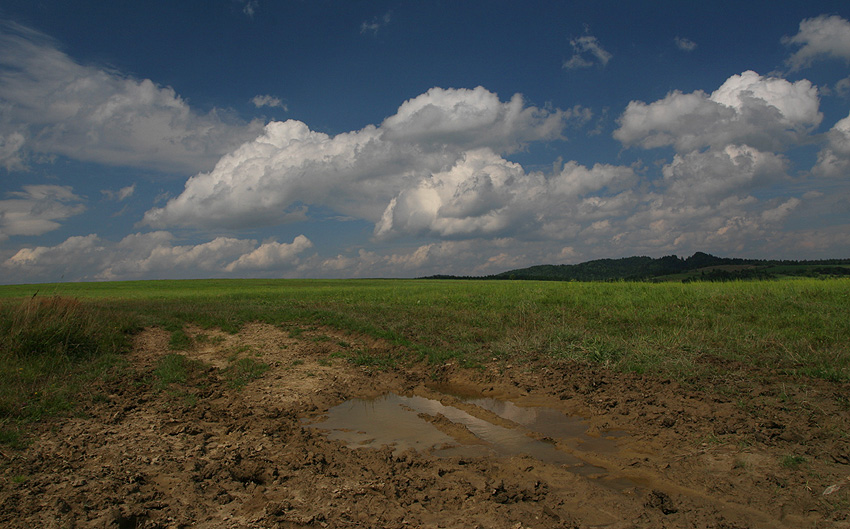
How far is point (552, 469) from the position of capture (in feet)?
18.0

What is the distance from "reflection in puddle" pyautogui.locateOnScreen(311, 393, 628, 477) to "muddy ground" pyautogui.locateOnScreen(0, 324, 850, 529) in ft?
0.40

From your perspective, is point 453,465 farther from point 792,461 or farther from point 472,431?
point 792,461

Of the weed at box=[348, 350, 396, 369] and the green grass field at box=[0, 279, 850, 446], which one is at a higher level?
the green grass field at box=[0, 279, 850, 446]

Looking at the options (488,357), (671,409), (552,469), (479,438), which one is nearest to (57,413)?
(479,438)

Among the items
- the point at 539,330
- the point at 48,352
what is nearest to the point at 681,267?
the point at 539,330

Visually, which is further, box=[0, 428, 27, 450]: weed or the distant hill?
the distant hill

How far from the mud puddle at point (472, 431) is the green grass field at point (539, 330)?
8.52 ft

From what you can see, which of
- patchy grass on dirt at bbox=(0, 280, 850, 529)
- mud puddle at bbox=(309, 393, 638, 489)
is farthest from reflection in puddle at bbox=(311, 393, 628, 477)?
patchy grass on dirt at bbox=(0, 280, 850, 529)

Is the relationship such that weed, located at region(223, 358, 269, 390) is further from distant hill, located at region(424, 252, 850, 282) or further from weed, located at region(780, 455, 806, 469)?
distant hill, located at region(424, 252, 850, 282)

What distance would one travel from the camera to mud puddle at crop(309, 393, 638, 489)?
622cm

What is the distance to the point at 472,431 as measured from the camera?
7207 millimetres

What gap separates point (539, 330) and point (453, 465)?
8.60 meters

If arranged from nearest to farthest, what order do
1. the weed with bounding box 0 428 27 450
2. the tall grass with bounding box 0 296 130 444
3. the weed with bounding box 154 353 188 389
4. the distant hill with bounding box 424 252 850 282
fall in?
the weed with bounding box 0 428 27 450
the tall grass with bounding box 0 296 130 444
the weed with bounding box 154 353 188 389
the distant hill with bounding box 424 252 850 282

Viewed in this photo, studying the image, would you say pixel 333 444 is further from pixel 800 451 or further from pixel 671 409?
pixel 800 451
